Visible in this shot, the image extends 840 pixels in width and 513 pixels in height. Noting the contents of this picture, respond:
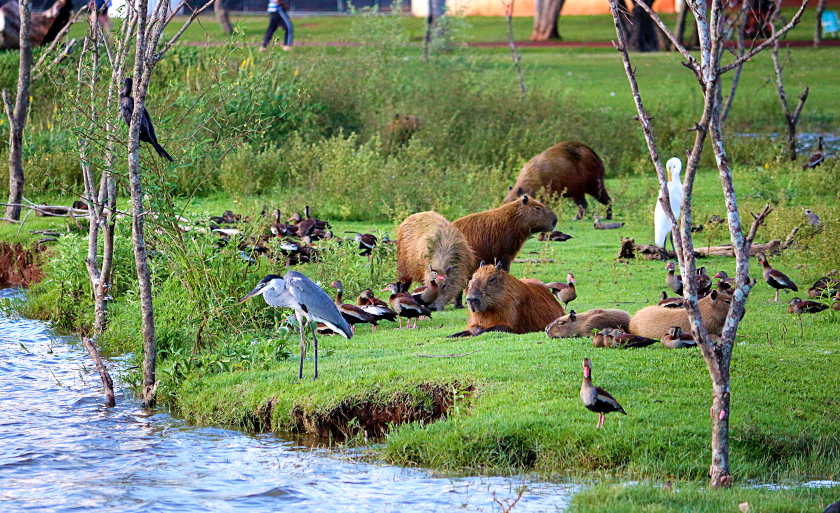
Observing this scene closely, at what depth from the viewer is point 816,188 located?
55.9ft

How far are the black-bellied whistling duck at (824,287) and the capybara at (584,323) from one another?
2.66 meters

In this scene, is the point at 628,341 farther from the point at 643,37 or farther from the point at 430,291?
the point at 643,37

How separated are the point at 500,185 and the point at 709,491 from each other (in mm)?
12516

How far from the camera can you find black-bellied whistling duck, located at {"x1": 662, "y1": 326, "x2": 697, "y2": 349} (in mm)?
7613

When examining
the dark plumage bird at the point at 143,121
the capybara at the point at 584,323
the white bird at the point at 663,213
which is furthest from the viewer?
the white bird at the point at 663,213

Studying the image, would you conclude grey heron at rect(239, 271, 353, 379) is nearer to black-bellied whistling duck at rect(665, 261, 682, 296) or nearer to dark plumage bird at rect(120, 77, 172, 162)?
dark plumage bird at rect(120, 77, 172, 162)

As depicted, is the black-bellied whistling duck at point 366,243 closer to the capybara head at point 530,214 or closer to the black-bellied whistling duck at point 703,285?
the capybara head at point 530,214

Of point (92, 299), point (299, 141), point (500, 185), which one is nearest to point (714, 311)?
point (92, 299)

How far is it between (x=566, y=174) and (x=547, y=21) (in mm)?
33651

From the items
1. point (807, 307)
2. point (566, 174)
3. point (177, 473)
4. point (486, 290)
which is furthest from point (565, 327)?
point (566, 174)

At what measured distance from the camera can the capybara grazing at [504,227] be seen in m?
11.4

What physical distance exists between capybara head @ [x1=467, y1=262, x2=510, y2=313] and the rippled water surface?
2537mm

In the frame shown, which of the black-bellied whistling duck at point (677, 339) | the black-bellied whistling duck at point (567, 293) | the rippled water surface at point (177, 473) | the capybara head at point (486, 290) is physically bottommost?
the rippled water surface at point (177, 473)

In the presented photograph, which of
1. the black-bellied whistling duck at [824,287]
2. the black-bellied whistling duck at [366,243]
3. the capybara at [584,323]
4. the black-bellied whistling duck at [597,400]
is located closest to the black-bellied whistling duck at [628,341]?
the capybara at [584,323]
